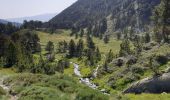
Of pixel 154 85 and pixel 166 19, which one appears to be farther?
pixel 166 19

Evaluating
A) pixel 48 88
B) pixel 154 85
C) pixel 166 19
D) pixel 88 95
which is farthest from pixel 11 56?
pixel 88 95

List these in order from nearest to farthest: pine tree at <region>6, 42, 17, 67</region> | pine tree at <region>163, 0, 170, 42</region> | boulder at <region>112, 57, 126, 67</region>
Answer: boulder at <region>112, 57, 126, 67</region> < pine tree at <region>163, 0, 170, 42</region> < pine tree at <region>6, 42, 17, 67</region>

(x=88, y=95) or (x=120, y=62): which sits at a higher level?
(x=88, y=95)

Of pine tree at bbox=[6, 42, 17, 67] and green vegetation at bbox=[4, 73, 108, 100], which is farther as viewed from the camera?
pine tree at bbox=[6, 42, 17, 67]

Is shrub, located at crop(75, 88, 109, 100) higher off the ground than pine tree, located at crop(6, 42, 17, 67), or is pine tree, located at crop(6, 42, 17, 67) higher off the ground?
shrub, located at crop(75, 88, 109, 100)

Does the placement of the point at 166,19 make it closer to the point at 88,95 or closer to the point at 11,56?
the point at 11,56

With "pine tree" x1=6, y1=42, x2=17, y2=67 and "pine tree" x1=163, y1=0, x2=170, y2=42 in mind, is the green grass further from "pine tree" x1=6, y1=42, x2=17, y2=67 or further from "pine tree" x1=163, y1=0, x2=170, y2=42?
"pine tree" x1=6, y1=42, x2=17, y2=67

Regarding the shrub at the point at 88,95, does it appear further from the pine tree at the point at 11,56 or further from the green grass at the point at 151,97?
the pine tree at the point at 11,56

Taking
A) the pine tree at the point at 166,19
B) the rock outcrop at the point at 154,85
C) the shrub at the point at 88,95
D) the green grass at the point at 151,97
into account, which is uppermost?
the pine tree at the point at 166,19

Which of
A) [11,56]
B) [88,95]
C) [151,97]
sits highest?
[88,95]

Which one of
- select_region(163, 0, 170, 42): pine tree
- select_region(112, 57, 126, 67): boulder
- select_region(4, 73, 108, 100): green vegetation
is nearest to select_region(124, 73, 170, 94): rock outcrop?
select_region(4, 73, 108, 100): green vegetation

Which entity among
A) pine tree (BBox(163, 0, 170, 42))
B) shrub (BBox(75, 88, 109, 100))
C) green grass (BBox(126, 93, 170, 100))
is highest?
pine tree (BBox(163, 0, 170, 42))

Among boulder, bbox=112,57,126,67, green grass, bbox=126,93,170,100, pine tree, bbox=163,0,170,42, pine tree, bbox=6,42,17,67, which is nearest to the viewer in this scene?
green grass, bbox=126,93,170,100

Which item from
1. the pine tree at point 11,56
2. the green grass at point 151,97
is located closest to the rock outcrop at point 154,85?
the green grass at point 151,97
